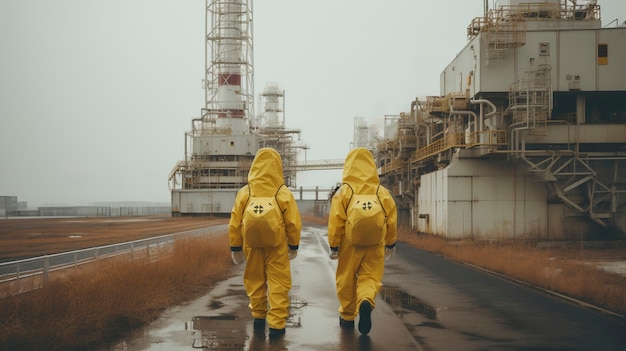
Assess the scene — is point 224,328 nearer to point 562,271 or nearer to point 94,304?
point 94,304

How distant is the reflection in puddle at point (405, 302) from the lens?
1105 cm

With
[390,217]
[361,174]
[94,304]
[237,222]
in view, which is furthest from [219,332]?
[361,174]

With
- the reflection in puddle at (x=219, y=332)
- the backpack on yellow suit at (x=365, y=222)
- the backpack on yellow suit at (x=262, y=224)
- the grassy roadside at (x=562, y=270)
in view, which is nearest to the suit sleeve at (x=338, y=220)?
the backpack on yellow suit at (x=365, y=222)

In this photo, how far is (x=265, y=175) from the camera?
30.4 feet

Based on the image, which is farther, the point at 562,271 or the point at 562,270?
the point at 562,270

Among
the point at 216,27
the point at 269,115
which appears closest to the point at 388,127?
the point at 216,27

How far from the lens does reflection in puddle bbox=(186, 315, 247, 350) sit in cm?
827

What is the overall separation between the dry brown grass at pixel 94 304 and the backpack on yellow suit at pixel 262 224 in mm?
2331

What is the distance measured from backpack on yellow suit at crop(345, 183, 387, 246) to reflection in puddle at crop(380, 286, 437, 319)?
2.38 metres

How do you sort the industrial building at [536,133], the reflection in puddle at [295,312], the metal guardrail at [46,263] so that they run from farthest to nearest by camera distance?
the industrial building at [536,133]
the metal guardrail at [46,263]
the reflection in puddle at [295,312]

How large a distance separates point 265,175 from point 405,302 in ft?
15.3

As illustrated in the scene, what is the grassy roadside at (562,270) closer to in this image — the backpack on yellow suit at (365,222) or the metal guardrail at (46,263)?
the backpack on yellow suit at (365,222)

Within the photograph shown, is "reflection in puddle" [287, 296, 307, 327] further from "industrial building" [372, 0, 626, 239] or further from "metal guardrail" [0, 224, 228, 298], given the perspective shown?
"industrial building" [372, 0, 626, 239]

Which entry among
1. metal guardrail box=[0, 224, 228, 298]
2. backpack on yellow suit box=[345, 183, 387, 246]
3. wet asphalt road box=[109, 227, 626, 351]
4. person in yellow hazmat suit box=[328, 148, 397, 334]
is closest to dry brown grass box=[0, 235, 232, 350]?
wet asphalt road box=[109, 227, 626, 351]
